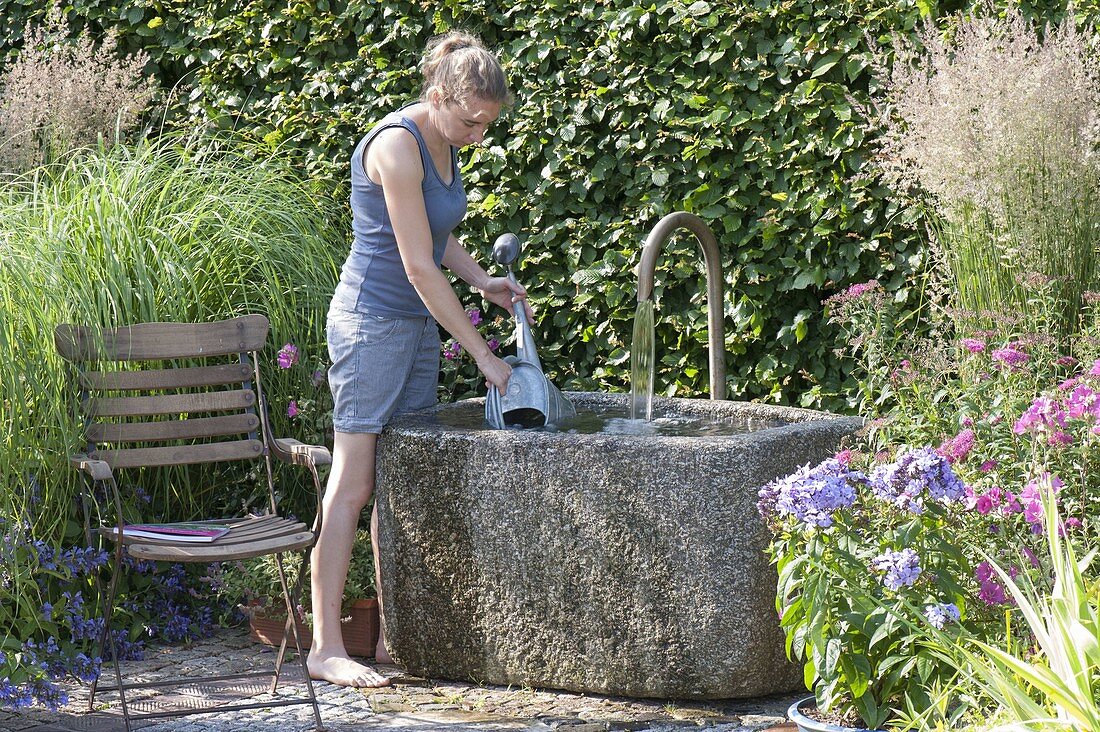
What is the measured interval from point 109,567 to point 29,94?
86.4 inches

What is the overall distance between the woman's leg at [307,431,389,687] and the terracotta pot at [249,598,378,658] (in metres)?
0.20

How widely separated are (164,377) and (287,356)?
56 centimetres

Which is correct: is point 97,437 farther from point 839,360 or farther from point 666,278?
point 839,360

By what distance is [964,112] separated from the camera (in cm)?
360

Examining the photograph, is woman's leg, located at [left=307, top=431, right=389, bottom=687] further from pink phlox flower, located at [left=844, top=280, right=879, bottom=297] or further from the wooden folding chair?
pink phlox flower, located at [left=844, top=280, right=879, bottom=297]

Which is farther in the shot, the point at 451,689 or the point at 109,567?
the point at 109,567

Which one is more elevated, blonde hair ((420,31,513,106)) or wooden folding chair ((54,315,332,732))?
blonde hair ((420,31,513,106))

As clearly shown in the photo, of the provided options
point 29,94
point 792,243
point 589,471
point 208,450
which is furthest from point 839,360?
point 29,94

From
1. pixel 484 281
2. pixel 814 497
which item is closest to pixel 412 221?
pixel 484 281

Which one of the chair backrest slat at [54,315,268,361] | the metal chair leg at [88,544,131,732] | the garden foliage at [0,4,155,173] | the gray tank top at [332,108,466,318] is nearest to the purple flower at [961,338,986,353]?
the gray tank top at [332,108,466,318]

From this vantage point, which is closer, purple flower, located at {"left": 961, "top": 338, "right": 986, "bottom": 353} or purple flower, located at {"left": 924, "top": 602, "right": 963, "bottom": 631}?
purple flower, located at {"left": 924, "top": 602, "right": 963, "bottom": 631}

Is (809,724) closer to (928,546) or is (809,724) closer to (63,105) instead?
(928,546)

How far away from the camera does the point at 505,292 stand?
3932mm

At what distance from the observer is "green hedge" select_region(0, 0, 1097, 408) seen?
4.15 metres
